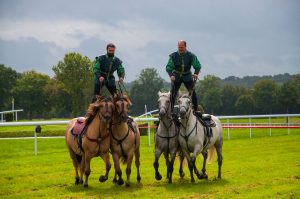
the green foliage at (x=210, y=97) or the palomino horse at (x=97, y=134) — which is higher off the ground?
the green foliage at (x=210, y=97)

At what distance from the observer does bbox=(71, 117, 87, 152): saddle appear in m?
11.0

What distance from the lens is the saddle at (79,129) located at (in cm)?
1102

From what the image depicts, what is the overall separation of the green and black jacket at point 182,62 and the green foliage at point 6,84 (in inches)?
3684

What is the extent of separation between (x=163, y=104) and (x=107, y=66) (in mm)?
1861

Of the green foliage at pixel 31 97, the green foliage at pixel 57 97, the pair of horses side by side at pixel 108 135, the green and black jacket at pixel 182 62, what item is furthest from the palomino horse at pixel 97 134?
the green foliage at pixel 31 97

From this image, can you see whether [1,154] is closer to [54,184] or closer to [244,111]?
[54,184]

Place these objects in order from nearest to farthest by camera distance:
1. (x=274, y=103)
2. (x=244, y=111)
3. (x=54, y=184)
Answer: (x=54, y=184), (x=274, y=103), (x=244, y=111)

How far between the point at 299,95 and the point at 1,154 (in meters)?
76.4

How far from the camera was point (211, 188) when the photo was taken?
1042 cm

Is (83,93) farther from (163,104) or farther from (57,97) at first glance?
(163,104)

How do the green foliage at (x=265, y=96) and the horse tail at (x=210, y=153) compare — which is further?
the green foliage at (x=265, y=96)

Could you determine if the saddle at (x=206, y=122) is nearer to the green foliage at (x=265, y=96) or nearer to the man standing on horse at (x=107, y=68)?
the man standing on horse at (x=107, y=68)

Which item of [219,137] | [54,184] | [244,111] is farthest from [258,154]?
[244,111]

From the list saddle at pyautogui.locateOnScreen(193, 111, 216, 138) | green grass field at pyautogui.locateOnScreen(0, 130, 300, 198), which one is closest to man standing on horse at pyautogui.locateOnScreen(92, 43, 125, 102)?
saddle at pyautogui.locateOnScreen(193, 111, 216, 138)
